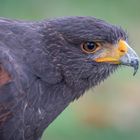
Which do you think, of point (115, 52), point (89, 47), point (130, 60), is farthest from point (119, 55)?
point (89, 47)

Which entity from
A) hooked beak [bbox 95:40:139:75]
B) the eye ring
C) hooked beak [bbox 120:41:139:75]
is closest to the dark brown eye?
the eye ring

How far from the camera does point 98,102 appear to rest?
16875mm

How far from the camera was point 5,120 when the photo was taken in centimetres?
1178

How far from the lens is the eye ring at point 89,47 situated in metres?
12.1

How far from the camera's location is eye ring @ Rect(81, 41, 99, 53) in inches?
477

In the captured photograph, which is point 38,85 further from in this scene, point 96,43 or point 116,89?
point 116,89

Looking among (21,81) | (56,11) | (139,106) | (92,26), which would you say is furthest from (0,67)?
(56,11)

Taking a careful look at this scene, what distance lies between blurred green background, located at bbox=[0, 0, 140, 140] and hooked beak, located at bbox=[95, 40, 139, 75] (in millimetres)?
2363

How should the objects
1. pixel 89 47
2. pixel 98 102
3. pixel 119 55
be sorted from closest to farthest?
pixel 89 47 → pixel 119 55 → pixel 98 102

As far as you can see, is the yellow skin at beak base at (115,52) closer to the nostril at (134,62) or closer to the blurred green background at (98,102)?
the nostril at (134,62)

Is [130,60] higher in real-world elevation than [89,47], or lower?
lower

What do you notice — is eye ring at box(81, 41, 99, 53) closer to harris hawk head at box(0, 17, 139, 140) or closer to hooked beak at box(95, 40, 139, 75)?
harris hawk head at box(0, 17, 139, 140)

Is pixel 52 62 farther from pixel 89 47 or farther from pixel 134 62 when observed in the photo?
pixel 134 62

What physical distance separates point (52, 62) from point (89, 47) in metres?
0.42
